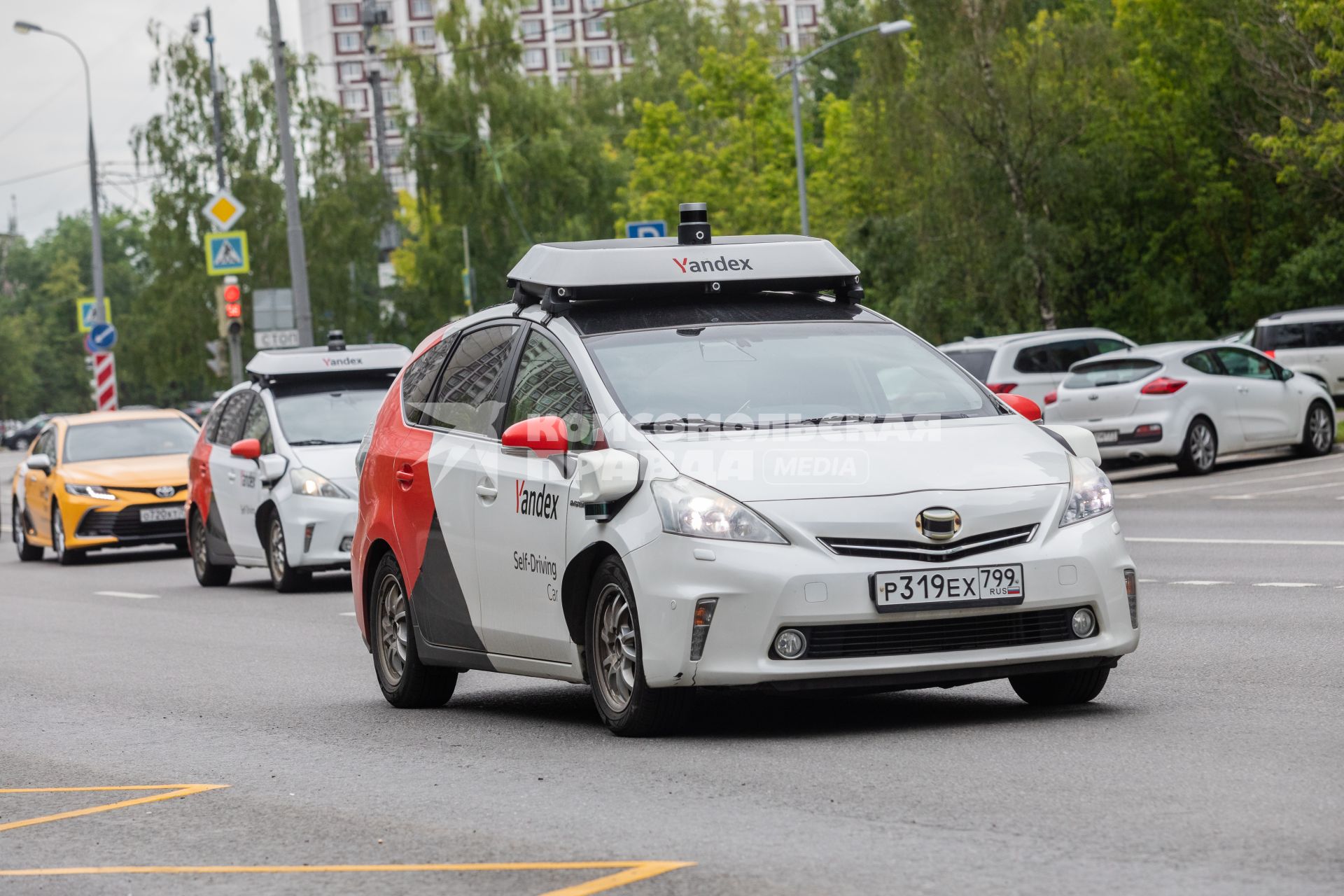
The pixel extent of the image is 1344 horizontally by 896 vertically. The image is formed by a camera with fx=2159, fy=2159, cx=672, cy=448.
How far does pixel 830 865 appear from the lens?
5320mm

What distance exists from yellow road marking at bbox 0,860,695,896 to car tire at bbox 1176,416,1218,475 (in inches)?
831

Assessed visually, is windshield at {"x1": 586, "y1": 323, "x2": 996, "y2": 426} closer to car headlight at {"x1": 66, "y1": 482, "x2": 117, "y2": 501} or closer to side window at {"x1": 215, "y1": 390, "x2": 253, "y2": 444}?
side window at {"x1": 215, "y1": 390, "x2": 253, "y2": 444}

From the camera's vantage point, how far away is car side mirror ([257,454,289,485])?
1759 cm

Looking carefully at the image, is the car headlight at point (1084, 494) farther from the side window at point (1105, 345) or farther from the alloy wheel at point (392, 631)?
the side window at point (1105, 345)

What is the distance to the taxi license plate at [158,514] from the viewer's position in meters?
23.6

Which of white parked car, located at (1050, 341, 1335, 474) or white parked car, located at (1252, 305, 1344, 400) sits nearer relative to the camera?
white parked car, located at (1050, 341, 1335, 474)

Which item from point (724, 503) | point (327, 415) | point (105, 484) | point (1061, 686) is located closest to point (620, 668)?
point (724, 503)

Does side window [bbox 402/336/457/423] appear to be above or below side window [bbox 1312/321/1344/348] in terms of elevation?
above

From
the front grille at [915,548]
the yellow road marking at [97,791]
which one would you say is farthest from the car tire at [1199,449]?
the yellow road marking at [97,791]

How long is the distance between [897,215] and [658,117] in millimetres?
10523

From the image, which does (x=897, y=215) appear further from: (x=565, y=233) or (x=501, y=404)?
(x=501, y=404)

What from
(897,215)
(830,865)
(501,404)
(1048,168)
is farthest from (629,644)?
(897,215)

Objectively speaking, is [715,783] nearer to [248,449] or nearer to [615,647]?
[615,647]

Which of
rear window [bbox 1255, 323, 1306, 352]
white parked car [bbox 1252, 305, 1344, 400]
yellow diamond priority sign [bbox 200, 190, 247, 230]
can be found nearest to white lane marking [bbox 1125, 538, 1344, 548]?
white parked car [bbox 1252, 305, 1344, 400]
